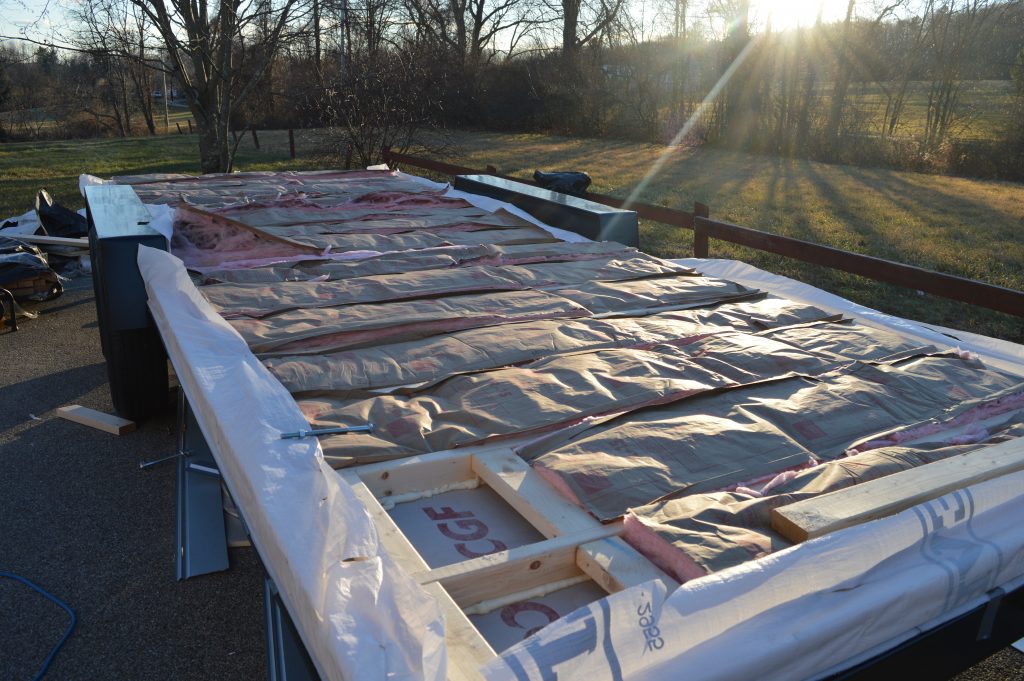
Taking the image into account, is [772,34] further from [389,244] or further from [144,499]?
[144,499]

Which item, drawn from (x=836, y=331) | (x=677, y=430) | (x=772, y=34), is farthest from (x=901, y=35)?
(x=677, y=430)

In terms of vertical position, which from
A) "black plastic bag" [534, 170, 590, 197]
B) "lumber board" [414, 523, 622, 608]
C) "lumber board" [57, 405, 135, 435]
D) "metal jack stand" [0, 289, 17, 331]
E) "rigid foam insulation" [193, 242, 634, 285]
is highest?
"black plastic bag" [534, 170, 590, 197]

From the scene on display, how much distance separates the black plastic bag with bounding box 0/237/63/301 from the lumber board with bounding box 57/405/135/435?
2.39m

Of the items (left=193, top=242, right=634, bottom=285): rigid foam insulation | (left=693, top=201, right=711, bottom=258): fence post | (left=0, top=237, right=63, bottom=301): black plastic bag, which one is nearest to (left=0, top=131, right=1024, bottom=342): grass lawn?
(left=693, top=201, right=711, bottom=258): fence post

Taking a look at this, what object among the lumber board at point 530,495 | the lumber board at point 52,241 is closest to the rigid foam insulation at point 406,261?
the lumber board at point 530,495

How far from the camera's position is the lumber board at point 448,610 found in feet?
4.12

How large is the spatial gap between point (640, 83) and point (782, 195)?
1026 centimetres

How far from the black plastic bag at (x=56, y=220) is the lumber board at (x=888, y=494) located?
797cm

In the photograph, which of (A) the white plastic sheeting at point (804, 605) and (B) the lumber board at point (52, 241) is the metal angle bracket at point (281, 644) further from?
(B) the lumber board at point (52, 241)

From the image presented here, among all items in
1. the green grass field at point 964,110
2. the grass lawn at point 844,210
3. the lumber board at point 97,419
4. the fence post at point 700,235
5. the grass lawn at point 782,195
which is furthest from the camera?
the green grass field at point 964,110

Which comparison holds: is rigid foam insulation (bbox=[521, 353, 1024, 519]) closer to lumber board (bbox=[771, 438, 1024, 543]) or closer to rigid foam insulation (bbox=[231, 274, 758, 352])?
lumber board (bbox=[771, 438, 1024, 543])

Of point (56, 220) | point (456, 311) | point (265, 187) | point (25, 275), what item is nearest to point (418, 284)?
point (456, 311)

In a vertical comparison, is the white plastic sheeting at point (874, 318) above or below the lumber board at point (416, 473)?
above

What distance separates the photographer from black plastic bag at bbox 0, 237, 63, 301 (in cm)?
630
